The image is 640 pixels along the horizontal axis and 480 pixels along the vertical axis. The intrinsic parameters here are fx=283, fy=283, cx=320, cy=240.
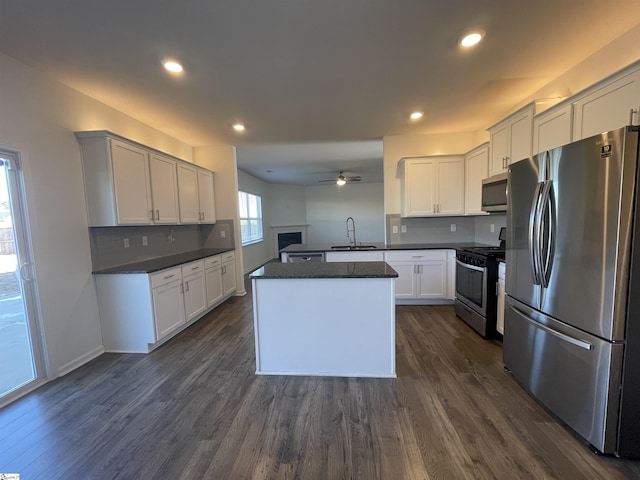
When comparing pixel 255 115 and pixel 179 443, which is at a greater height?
pixel 255 115

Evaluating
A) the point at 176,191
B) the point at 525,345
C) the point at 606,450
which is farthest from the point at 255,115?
the point at 606,450

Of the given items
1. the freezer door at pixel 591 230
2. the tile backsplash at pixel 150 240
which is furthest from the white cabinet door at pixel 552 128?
the tile backsplash at pixel 150 240

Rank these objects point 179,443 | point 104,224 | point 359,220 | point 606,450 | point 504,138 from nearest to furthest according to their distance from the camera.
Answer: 1. point 606,450
2. point 179,443
3. point 104,224
4. point 504,138
5. point 359,220

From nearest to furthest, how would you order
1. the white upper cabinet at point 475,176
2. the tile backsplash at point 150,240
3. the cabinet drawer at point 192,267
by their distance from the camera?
the tile backsplash at point 150,240 < the cabinet drawer at point 192,267 < the white upper cabinet at point 475,176

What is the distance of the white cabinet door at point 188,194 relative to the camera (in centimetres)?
402

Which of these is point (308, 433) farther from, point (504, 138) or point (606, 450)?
point (504, 138)

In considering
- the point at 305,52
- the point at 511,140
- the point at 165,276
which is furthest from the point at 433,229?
the point at 165,276

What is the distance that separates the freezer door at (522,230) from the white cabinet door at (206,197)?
4.11 m

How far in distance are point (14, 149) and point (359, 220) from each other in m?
8.61

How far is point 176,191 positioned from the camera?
390 cm

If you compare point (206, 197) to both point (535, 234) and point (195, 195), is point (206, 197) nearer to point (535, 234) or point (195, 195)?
point (195, 195)

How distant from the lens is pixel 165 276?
10.4 feet

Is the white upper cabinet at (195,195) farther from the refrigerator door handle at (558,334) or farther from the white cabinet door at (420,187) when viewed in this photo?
the refrigerator door handle at (558,334)

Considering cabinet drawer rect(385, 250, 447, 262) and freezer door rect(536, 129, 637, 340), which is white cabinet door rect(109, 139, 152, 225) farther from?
freezer door rect(536, 129, 637, 340)
